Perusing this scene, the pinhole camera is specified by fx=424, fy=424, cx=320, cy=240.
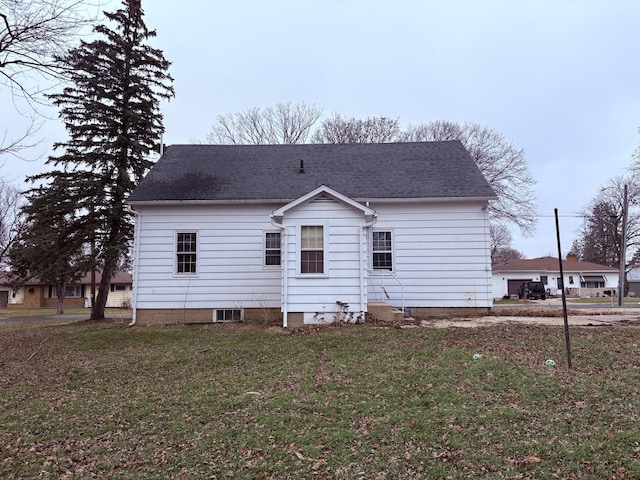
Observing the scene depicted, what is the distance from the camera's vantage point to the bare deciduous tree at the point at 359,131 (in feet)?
102

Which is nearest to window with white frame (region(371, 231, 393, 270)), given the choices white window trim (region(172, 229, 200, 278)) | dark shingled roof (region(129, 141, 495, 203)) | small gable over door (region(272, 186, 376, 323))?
dark shingled roof (region(129, 141, 495, 203))

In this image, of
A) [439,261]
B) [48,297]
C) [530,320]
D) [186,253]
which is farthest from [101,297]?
[48,297]

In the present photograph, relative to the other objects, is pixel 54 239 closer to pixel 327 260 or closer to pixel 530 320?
pixel 327 260

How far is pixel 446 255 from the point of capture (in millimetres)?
12820

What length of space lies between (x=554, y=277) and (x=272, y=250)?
1456 inches

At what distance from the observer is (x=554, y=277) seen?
134 feet

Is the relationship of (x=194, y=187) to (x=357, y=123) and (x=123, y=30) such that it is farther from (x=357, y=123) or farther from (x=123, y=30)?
(x=357, y=123)

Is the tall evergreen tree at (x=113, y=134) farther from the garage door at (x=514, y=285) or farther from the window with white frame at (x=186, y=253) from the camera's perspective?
the garage door at (x=514, y=285)

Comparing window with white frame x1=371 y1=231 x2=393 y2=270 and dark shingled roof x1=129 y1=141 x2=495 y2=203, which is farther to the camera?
dark shingled roof x1=129 y1=141 x2=495 y2=203

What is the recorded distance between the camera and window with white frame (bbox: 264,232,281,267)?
13023mm

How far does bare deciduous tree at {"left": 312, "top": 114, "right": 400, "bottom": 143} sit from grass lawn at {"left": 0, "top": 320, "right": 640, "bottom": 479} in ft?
78.8

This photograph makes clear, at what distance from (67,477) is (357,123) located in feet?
98.1

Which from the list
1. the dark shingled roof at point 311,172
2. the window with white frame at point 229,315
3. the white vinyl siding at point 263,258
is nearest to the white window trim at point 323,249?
the white vinyl siding at point 263,258

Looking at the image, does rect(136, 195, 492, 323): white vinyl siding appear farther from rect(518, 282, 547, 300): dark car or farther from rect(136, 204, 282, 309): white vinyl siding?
rect(518, 282, 547, 300): dark car
